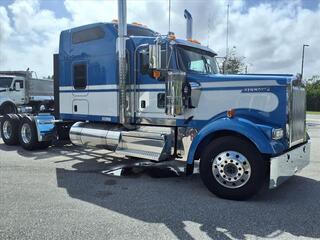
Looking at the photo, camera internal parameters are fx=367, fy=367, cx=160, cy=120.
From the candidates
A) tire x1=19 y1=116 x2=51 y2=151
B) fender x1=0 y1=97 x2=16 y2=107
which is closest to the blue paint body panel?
tire x1=19 y1=116 x2=51 y2=151

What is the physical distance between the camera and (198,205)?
554 centimetres

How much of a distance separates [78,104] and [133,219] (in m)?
4.49

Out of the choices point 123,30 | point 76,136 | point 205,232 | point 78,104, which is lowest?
point 205,232

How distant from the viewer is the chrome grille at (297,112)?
5.98m

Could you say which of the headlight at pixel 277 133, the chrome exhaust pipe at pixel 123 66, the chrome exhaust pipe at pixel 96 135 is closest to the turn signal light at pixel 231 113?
the headlight at pixel 277 133

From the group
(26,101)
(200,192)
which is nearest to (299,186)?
(200,192)

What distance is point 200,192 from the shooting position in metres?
6.26

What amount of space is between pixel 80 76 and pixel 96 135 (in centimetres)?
153

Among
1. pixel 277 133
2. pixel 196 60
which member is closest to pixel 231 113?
pixel 277 133

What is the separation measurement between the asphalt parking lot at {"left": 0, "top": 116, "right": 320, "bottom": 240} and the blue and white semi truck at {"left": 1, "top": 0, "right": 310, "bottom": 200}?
43 cm

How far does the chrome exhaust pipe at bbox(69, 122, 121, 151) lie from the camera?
7.80 meters

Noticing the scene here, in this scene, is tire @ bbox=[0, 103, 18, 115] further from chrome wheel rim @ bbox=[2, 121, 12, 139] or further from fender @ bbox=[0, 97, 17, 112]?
chrome wheel rim @ bbox=[2, 121, 12, 139]

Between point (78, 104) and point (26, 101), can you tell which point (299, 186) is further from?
point (26, 101)

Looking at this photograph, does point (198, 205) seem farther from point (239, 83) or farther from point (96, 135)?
point (96, 135)
